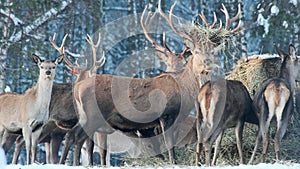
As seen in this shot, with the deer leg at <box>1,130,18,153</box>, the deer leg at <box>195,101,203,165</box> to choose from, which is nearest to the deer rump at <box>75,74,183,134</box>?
the deer leg at <box>195,101,203,165</box>

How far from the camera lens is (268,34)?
24500 mm

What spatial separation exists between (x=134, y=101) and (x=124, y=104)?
18 cm

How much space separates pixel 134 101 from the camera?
15.4 meters

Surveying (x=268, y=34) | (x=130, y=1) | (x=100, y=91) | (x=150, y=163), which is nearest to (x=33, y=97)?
(x=100, y=91)

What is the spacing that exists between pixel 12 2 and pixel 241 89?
970 centimetres

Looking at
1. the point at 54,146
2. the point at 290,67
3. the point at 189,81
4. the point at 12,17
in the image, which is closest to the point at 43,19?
the point at 12,17

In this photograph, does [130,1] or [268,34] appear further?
[130,1]

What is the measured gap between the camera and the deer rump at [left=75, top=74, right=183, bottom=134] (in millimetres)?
15227

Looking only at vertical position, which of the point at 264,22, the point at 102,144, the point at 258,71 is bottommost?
the point at 102,144

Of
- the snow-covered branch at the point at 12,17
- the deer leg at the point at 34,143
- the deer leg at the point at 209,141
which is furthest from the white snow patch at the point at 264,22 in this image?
the deer leg at the point at 34,143

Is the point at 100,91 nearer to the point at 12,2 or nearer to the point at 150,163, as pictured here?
the point at 150,163

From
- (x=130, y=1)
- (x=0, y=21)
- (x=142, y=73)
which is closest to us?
(x=0, y=21)

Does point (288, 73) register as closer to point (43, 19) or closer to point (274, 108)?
point (274, 108)

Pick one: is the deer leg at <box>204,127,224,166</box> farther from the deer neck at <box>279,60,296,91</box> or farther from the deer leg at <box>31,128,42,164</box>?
the deer leg at <box>31,128,42,164</box>
